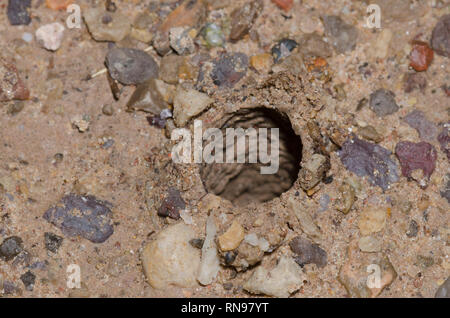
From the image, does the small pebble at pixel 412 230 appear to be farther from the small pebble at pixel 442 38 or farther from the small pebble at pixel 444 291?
the small pebble at pixel 442 38

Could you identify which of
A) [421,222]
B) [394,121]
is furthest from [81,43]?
[421,222]

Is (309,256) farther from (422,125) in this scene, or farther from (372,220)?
(422,125)

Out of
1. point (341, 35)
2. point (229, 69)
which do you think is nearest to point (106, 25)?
point (229, 69)

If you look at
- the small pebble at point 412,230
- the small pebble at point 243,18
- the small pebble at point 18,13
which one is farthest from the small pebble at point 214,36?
the small pebble at point 412,230

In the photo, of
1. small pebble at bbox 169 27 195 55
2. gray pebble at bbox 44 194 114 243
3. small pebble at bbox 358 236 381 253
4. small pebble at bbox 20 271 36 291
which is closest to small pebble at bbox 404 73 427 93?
small pebble at bbox 358 236 381 253

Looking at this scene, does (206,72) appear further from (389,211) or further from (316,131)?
(389,211)

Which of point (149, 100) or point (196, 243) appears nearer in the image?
point (196, 243)

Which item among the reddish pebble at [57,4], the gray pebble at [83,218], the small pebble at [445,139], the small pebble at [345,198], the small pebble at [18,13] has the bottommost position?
the gray pebble at [83,218]
